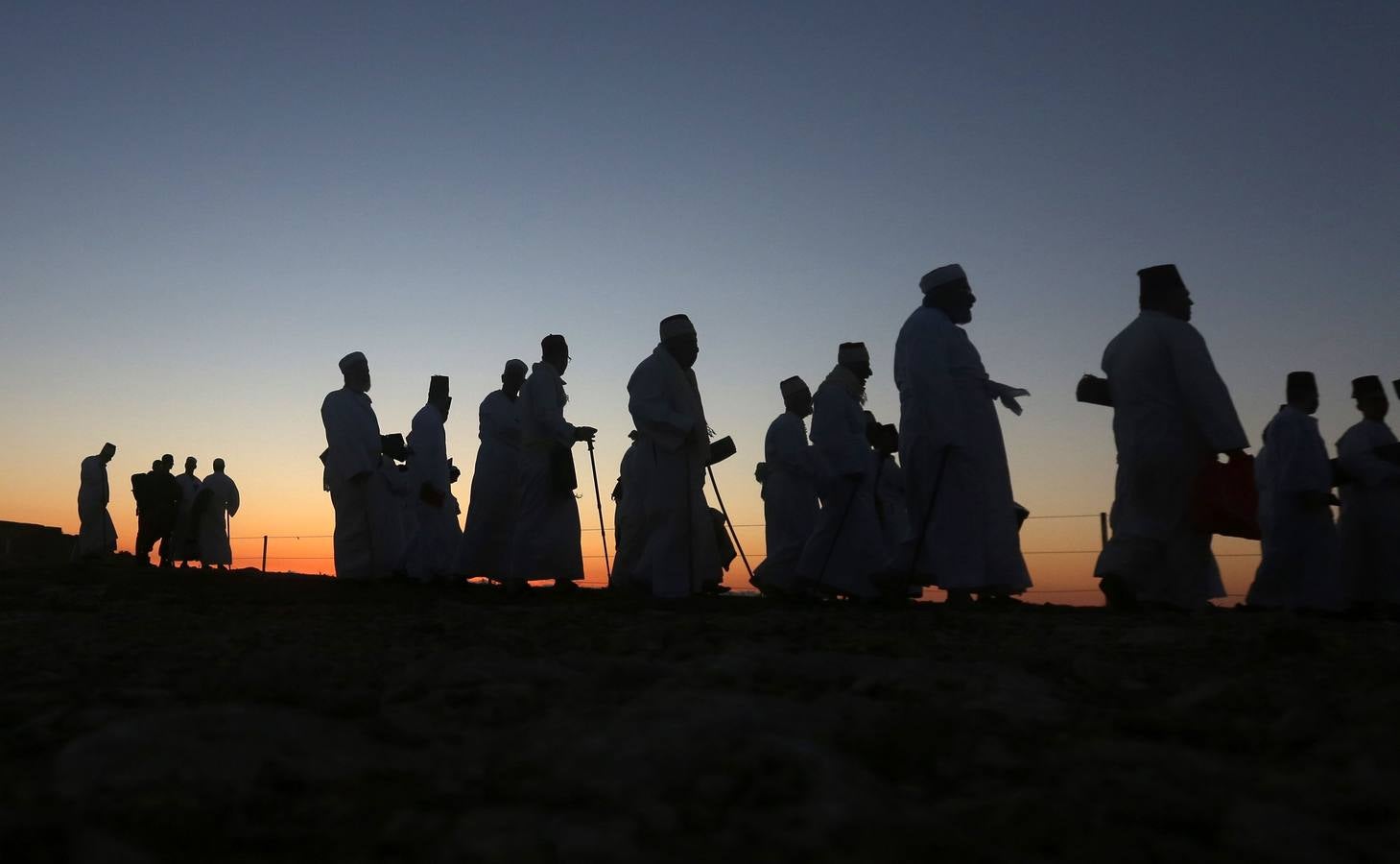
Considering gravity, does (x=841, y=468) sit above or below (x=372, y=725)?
above

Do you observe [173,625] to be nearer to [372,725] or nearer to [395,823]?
[372,725]

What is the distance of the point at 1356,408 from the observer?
32.8 ft

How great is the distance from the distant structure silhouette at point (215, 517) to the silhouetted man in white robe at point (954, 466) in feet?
53.2

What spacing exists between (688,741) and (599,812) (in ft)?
1.16

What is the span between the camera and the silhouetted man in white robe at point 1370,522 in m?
9.37

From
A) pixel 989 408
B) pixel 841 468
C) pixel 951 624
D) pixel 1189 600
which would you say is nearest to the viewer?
pixel 951 624

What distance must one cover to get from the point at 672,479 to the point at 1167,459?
11.0 feet

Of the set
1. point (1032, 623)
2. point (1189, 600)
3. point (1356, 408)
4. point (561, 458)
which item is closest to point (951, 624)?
point (1032, 623)

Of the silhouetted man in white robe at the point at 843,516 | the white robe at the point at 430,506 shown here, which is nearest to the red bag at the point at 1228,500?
the silhouetted man in white robe at the point at 843,516

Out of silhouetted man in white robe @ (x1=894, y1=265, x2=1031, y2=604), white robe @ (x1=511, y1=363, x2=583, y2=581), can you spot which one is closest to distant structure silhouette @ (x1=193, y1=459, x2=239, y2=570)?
white robe @ (x1=511, y1=363, x2=583, y2=581)

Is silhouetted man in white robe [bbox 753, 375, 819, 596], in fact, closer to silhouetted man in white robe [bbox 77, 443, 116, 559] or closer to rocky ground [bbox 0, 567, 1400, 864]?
rocky ground [bbox 0, 567, 1400, 864]

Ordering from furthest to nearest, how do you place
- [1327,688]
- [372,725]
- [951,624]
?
[951,624]
[1327,688]
[372,725]

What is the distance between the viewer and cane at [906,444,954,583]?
23.2 feet

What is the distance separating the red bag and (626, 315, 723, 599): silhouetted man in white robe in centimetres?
335
